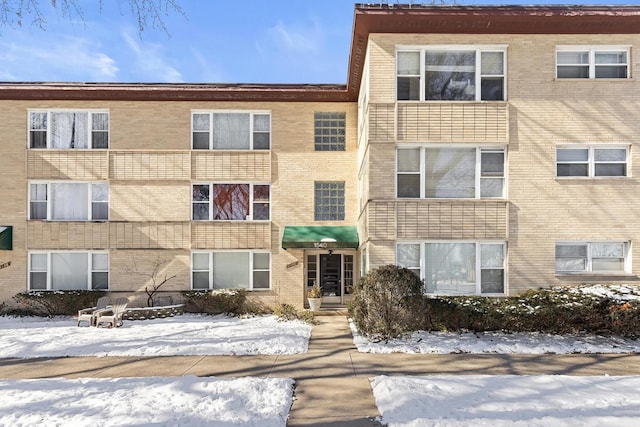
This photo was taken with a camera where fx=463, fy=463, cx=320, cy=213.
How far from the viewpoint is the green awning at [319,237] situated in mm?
16547

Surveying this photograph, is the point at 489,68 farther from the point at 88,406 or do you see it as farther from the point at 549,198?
the point at 88,406

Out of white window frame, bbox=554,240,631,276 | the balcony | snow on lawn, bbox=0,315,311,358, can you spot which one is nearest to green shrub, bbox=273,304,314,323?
snow on lawn, bbox=0,315,311,358

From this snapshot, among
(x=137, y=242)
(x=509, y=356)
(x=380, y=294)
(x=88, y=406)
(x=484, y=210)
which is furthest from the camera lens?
(x=137, y=242)

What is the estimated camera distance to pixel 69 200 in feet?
57.9

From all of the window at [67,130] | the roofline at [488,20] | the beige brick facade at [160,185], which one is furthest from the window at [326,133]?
the window at [67,130]

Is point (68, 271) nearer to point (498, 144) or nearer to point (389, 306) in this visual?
point (389, 306)

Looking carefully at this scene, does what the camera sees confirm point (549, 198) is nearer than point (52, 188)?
Yes

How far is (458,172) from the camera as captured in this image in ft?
45.0

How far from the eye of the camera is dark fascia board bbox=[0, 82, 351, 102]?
1733 cm

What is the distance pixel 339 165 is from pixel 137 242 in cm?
814

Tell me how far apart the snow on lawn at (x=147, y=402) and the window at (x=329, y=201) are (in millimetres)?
9923

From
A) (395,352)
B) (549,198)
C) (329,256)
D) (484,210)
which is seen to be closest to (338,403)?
(395,352)

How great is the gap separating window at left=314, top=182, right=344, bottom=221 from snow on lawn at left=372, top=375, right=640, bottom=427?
9.87m

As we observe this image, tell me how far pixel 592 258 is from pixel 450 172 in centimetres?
492
